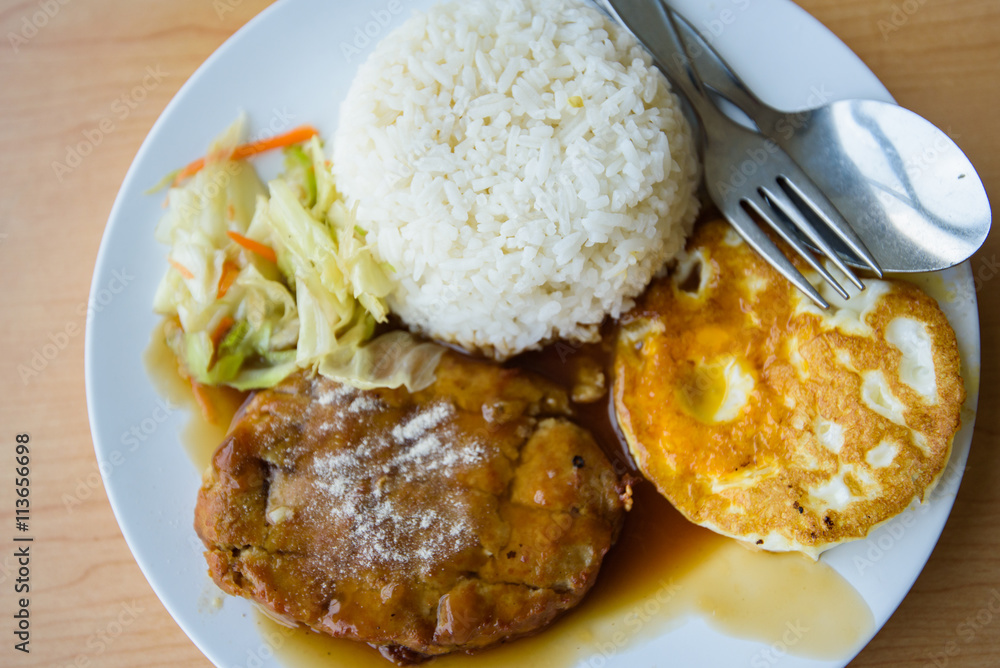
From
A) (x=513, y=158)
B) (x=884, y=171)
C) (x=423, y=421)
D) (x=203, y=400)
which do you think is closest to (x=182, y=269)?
(x=203, y=400)

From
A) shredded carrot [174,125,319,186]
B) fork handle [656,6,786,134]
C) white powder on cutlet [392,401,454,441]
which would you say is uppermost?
fork handle [656,6,786,134]

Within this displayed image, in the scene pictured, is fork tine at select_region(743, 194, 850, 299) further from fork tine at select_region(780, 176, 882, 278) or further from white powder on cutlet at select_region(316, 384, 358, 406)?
white powder on cutlet at select_region(316, 384, 358, 406)

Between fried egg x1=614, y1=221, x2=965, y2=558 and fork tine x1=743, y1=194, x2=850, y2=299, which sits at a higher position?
fork tine x1=743, y1=194, x2=850, y2=299

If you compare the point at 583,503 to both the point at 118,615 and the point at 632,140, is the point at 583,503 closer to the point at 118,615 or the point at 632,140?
the point at 632,140

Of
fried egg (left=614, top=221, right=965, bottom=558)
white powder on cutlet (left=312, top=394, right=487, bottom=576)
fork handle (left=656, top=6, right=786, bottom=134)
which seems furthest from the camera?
fork handle (left=656, top=6, right=786, bottom=134)

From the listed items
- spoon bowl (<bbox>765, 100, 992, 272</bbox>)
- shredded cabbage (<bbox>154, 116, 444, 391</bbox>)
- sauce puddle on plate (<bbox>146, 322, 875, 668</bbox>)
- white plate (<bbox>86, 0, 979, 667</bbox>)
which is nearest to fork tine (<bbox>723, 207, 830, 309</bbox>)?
spoon bowl (<bbox>765, 100, 992, 272</bbox>)

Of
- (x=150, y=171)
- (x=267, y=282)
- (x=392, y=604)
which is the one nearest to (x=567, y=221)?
(x=267, y=282)
